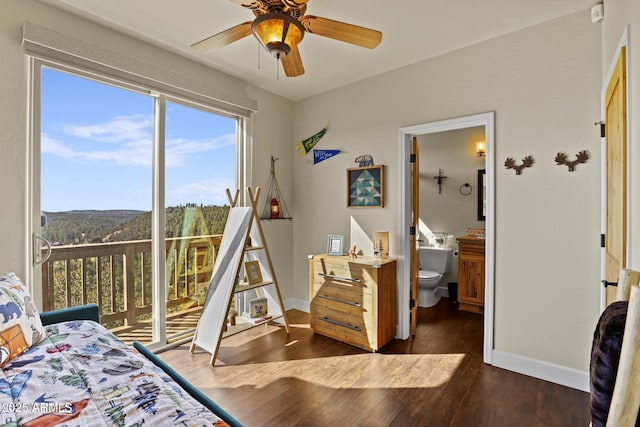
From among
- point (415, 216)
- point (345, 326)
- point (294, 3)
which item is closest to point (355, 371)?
point (345, 326)

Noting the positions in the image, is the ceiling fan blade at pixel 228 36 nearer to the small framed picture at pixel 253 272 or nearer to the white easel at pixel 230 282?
the white easel at pixel 230 282

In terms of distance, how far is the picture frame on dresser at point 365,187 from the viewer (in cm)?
336

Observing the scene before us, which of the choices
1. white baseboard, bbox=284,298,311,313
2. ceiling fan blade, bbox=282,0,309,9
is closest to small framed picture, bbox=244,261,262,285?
white baseboard, bbox=284,298,311,313

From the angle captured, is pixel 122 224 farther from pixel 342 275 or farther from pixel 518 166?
pixel 518 166

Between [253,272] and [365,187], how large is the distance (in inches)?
58.1

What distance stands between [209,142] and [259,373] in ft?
7.50

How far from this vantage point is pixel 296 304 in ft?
13.8

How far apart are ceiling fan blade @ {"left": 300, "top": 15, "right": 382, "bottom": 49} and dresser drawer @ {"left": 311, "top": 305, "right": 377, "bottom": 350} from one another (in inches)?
88.9

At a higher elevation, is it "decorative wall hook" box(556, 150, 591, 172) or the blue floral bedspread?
"decorative wall hook" box(556, 150, 591, 172)

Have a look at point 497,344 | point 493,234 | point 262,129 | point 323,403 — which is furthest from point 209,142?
point 497,344

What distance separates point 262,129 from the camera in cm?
382

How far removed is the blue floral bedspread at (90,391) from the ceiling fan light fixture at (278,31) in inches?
61.9

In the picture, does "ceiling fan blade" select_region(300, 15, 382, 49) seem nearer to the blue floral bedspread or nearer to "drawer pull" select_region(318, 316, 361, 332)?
the blue floral bedspread

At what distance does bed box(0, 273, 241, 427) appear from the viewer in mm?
987
